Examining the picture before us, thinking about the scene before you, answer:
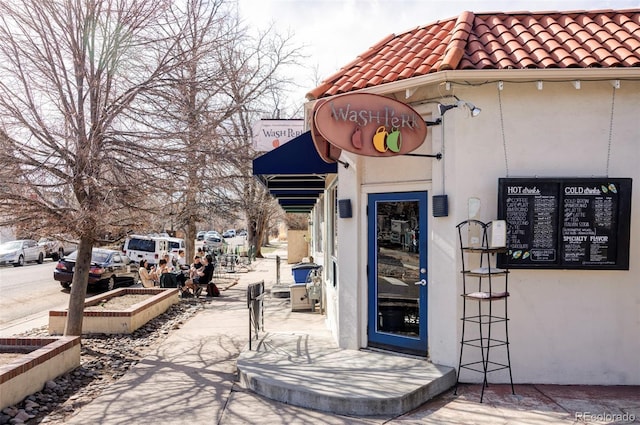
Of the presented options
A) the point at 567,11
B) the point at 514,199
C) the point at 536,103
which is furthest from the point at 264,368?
the point at 567,11

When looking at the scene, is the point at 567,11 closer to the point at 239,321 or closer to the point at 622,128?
the point at 622,128

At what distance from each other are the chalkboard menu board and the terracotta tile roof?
1.43 metres

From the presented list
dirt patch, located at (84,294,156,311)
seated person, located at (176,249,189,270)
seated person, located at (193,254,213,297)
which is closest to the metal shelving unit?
dirt patch, located at (84,294,156,311)

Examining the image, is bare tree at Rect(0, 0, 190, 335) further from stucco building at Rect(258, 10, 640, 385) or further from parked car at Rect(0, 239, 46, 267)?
parked car at Rect(0, 239, 46, 267)

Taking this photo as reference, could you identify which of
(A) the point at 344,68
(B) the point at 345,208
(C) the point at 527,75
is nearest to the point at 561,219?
(C) the point at 527,75

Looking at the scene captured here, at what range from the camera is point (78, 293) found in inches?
324

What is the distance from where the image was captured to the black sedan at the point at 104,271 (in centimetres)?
1614

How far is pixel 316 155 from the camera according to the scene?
7.14 meters

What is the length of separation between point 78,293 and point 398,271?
17.7ft

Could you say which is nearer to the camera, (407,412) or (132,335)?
(407,412)

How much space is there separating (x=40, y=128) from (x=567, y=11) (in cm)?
821

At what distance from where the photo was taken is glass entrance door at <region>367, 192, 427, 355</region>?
21.2 ft

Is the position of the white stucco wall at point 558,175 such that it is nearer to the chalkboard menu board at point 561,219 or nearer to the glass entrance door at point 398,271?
the chalkboard menu board at point 561,219

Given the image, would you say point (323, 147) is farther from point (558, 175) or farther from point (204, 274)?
point (204, 274)
